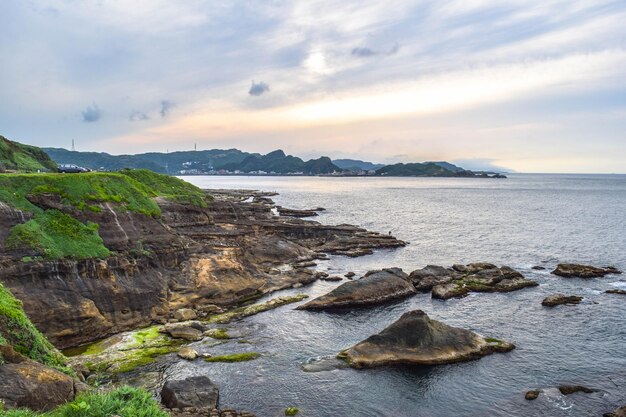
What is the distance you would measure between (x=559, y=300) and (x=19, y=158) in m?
96.2

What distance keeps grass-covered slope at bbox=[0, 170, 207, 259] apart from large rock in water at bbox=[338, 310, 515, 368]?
26044mm

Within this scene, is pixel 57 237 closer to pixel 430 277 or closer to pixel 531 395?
pixel 531 395

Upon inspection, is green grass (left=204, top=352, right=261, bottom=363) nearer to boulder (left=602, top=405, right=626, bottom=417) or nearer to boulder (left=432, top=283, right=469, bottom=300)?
boulder (left=602, top=405, right=626, bottom=417)

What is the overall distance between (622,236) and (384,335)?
3214 inches

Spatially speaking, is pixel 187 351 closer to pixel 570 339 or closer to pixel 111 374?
pixel 111 374

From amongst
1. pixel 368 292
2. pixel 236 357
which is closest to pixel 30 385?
pixel 236 357

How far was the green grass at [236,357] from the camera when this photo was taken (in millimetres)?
33969

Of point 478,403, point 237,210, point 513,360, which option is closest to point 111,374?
point 478,403

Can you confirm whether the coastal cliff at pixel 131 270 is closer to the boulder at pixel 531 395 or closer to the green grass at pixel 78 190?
the green grass at pixel 78 190

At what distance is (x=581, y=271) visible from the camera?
5953 centimetres

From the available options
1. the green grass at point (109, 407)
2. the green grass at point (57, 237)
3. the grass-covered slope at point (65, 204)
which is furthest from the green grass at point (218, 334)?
the green grass at point (109, 407)

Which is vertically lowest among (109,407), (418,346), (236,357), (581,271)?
(236,357)

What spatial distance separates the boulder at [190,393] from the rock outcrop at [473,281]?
31193mm

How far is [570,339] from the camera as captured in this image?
38062 mm
